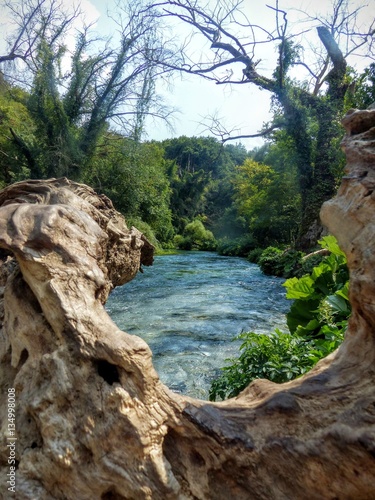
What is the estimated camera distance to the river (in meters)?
4.37

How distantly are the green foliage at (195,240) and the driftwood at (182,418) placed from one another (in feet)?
110

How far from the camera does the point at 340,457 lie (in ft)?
4.18

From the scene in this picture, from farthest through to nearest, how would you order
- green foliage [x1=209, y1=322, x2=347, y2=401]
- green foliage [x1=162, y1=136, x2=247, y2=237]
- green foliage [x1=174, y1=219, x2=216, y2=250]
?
green foliage [x1=162, y1=136, x2=247, y2=237] → green foliage [x1=174, y1=219, x2=216, y2=250] → green foliage [x1=209, y1=322, x2=347, y2=401]

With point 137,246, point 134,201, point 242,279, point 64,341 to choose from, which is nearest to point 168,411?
point 64,341

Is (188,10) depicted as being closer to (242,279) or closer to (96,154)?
(96,154)

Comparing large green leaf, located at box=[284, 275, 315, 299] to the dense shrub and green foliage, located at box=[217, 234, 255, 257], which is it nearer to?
the dense shrub

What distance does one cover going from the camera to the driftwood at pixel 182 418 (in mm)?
1331

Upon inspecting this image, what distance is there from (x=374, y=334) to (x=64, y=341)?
4.71 feet

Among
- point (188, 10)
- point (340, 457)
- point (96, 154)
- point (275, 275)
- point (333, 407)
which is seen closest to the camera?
point (340, 457)

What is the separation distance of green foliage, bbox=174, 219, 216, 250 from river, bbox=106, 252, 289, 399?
23861mm

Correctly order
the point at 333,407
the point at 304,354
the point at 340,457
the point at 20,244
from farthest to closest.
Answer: the point at 304,354 → the point at 20,244 → the point at 333,407 → the point at 340,457

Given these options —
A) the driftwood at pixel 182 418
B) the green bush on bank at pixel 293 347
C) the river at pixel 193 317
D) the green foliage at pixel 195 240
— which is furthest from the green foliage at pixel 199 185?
the driftwood at pixel 182 418

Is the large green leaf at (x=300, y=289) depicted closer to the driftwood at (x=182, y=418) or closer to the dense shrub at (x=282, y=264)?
the driftwood at (x=182, y=418)

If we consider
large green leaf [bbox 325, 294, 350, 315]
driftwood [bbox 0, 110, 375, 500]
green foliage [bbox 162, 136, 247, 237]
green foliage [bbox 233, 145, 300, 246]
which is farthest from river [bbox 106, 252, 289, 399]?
green foliage [bbox 162, 136, 247, 237]
